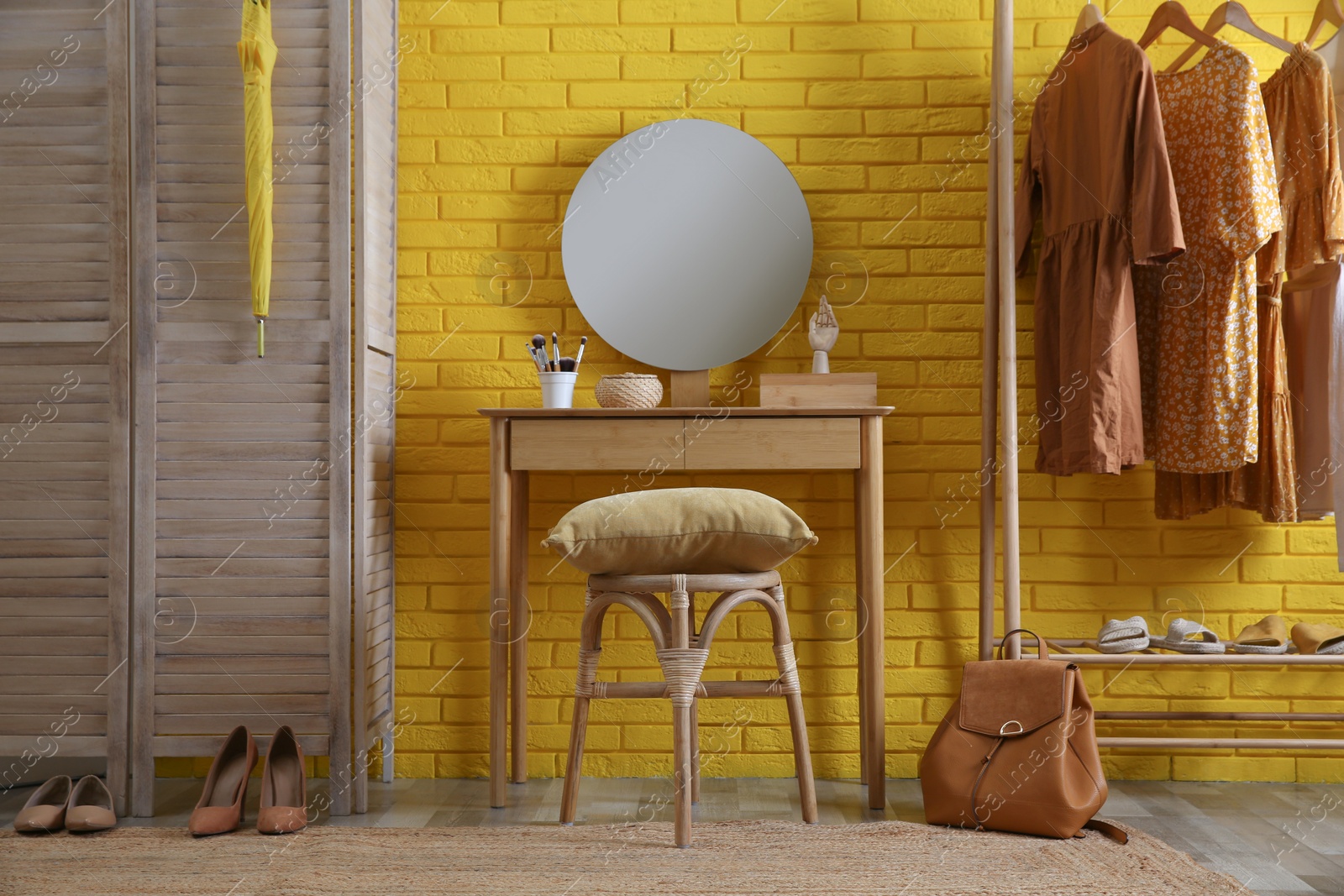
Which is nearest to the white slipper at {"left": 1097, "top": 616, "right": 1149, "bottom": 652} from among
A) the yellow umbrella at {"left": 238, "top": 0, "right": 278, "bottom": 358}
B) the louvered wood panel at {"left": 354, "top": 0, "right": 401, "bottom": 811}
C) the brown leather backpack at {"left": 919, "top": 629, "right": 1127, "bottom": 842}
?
the brown leather backpack at {"left": 919, "top": 629, "right": 1127, "bottom": 842}

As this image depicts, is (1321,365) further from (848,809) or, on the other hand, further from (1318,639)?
(848,809)

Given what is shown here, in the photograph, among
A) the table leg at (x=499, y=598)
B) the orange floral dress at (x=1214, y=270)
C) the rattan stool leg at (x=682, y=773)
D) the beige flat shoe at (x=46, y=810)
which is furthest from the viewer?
the table leg at (x=499, y=598)

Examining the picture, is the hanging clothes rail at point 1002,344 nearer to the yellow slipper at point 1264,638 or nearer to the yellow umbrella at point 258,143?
the yellow slipper at point 1264,638

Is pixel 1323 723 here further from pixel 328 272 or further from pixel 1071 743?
pixel 328 272

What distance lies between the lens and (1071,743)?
6.17ft

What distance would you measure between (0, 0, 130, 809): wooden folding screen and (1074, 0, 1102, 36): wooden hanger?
2.16m

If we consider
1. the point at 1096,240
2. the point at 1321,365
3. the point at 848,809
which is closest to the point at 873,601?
the point at 848,809

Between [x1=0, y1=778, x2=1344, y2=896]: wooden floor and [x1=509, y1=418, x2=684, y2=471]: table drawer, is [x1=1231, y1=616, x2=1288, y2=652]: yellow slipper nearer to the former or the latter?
[x1=0, y1=778, x2=1344, y2=896]: wooden floor

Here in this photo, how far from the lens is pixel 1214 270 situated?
6.72 feet

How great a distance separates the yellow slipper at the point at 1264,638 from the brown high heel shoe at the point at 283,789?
2.00m

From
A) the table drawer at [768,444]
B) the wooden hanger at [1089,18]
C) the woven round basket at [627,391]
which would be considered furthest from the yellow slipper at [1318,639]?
the woven round basket at [627,391]

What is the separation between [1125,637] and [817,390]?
86cm

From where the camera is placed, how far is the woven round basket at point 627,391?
2.16 m

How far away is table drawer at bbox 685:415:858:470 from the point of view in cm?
208
